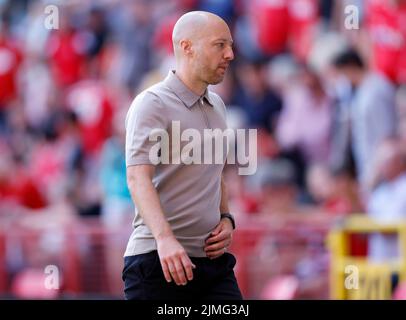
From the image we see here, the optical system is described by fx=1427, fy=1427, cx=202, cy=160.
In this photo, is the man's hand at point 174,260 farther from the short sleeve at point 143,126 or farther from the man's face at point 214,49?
the man's face at point 214,49

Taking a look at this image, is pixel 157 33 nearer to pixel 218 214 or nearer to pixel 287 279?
pixel 287 279

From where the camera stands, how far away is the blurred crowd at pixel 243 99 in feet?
37.4

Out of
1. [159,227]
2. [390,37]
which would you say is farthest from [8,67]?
[159,227]

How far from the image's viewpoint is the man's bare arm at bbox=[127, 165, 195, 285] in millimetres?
5405

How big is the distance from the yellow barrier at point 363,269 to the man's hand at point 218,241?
3.99 m

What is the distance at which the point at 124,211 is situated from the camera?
41.7 feet

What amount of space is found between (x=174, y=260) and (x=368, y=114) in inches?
240

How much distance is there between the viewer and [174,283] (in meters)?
5.67

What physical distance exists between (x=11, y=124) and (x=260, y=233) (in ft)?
17.5

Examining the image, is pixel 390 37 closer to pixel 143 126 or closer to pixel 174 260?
pixel 143 126

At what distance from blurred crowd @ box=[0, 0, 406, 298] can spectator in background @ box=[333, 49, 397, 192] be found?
0.04 ft

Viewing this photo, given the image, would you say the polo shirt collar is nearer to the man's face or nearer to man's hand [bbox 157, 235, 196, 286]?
the man's face

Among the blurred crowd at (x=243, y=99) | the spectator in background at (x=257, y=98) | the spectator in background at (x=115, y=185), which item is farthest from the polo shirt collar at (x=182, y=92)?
the spectator in background at (x=257, y=98)

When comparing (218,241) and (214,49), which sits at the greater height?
(214,49)
